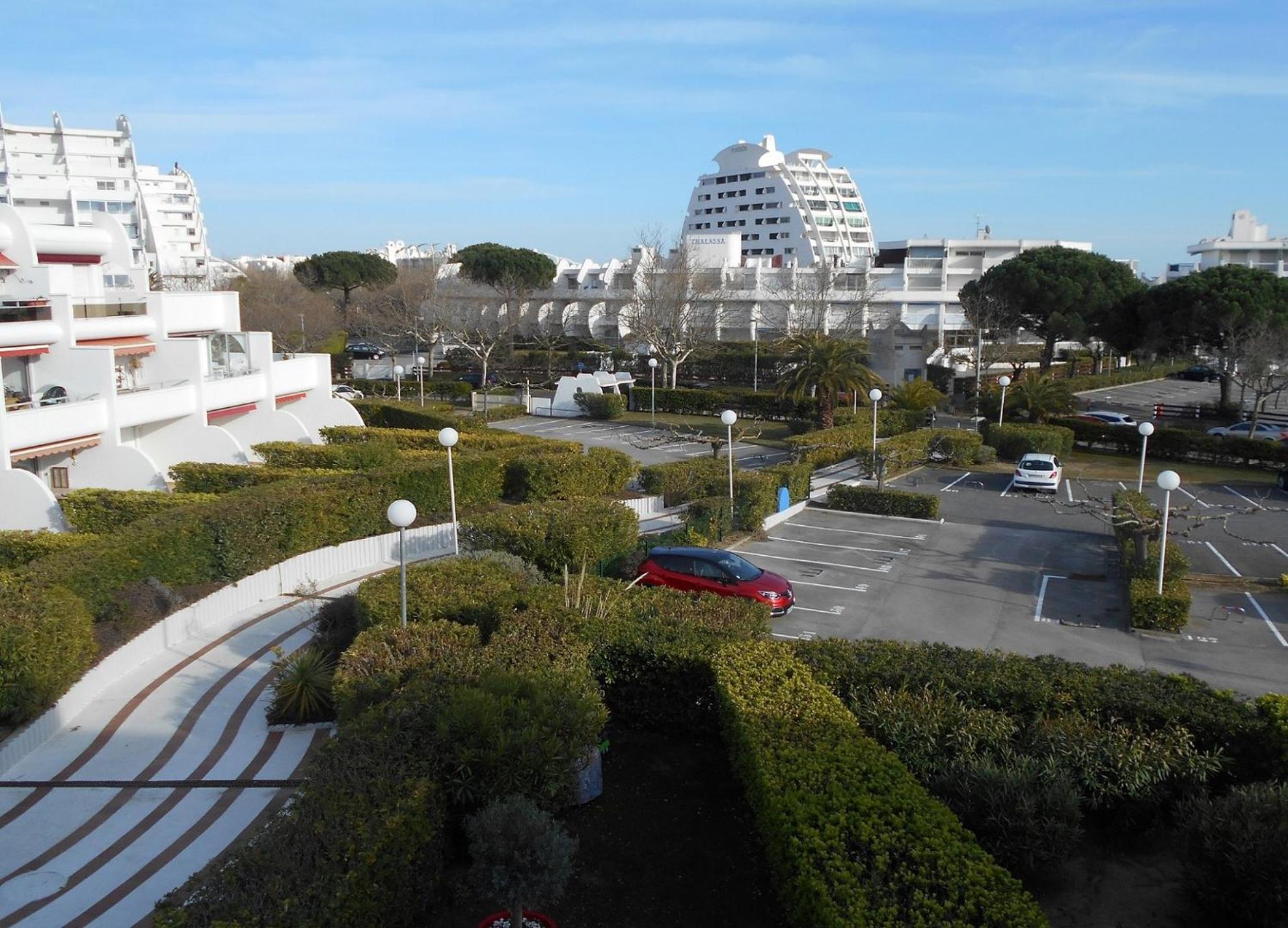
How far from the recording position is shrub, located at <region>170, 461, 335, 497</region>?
833 inches

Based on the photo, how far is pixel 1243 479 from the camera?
29.6 metres

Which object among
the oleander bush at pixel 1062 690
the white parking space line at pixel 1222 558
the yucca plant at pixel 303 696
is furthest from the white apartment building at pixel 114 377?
the white parking space line at pixel 1222 558

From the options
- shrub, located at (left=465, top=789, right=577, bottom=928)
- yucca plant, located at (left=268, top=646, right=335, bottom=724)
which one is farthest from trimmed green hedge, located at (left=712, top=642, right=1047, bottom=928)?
yucca plant, located at (left=268, top=646, right=335, bottom=724)

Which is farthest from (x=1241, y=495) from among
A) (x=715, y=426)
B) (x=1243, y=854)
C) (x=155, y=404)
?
(x=155, y=404)

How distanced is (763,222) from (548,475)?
81189 millimetres

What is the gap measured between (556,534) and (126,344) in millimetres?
16075

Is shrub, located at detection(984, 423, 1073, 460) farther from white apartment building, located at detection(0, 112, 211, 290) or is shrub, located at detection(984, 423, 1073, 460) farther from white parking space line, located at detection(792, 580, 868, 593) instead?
white apartment building, located at detection(0, 112, 211, 290)

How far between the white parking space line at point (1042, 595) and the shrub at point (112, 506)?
15.2 metres

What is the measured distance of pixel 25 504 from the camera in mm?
19656

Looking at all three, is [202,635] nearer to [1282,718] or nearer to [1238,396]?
[1282,718]

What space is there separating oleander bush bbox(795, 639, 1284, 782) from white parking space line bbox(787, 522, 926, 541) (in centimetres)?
1144

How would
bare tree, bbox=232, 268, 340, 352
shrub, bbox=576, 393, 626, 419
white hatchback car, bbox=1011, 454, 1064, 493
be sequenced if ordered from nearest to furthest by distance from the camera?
white hatchback car, bbox=1011, 454, 1064, 493, shrub, bbox=576, 393, 626, 419, bare tree, bbox=232, 268, 340, 352

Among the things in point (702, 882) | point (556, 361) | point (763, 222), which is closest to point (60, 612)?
point (702, 882)

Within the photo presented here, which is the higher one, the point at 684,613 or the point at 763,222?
the point at 763,222
